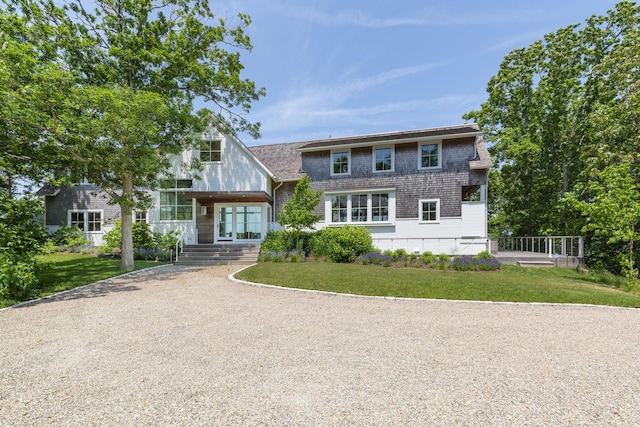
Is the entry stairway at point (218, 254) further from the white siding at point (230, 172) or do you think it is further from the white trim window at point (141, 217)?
the white trim window at point (141, 217)

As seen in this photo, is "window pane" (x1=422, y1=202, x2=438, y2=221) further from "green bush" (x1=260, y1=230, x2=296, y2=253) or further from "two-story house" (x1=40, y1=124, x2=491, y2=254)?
"green bush" (x1=260, y1=230, x2=296, y2=253)

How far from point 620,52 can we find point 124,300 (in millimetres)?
29132

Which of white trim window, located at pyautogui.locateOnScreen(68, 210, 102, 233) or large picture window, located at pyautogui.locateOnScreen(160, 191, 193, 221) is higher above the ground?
large picture window, located at pyautogui.locateOnScreen(160, 191, 193, 221)

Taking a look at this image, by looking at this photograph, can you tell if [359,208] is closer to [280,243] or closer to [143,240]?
[280,243]

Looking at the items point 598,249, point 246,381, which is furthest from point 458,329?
point 598,249

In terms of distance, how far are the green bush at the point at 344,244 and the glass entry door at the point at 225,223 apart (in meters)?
6.50

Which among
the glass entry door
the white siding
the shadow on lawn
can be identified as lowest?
the shadow on lawn

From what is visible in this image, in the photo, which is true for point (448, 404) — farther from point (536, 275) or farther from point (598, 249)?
point (598, 249)

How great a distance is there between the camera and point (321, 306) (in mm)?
6992

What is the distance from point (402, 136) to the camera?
16.8m

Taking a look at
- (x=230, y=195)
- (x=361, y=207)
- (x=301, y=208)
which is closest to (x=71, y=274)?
(x=230, y=195)

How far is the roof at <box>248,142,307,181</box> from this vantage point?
726 inches

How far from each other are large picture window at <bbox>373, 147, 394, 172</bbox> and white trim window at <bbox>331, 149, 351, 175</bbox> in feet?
5.42

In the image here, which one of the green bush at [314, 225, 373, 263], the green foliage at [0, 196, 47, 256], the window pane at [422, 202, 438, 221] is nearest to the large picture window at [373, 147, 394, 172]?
the window pane at [422, 202, 438, 221]
